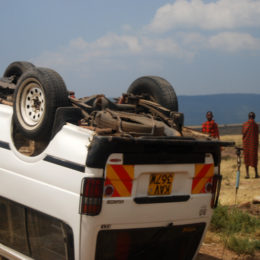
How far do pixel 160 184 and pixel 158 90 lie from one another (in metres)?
1.47

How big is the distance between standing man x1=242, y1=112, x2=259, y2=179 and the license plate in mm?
8627

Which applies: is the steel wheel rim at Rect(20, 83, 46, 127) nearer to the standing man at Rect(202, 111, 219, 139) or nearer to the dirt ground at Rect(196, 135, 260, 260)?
the dirt ground at Rect(196, 135, 260, 260)

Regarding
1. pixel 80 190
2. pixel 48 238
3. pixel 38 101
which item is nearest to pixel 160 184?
pixel 80 190

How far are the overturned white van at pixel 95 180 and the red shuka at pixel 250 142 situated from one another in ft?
26.2

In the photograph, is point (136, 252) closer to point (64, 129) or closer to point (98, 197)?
point (98, 197)

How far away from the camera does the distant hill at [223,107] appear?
120812 millimetres

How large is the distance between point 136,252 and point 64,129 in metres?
1.22

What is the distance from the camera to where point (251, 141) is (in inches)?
A: 508

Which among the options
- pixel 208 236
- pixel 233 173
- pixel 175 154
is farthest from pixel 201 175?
pixel 233 173

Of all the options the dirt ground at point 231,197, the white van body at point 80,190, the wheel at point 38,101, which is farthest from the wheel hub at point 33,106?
the dirt ground at point 231,197

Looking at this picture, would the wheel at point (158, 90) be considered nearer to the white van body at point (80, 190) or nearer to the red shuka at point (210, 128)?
the white van body at point (80, 190)

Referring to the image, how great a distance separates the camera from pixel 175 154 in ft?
14.4

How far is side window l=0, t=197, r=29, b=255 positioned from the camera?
4.66 m

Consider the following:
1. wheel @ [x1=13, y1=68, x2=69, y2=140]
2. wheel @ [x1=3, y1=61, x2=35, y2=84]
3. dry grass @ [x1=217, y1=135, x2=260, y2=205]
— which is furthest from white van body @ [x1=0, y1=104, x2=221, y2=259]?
dry grass @ [x1=217, y1=135, x2=260, y2=205]
